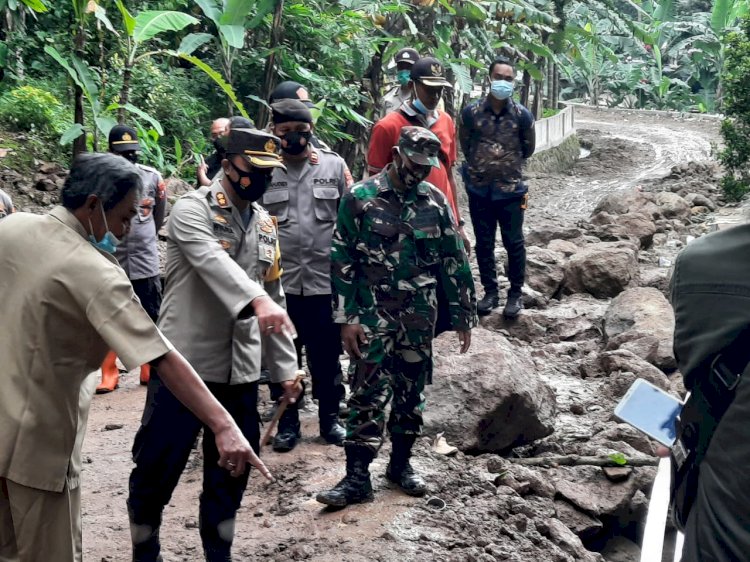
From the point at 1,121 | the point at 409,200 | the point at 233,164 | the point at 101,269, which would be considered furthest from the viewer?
the point at 1,121

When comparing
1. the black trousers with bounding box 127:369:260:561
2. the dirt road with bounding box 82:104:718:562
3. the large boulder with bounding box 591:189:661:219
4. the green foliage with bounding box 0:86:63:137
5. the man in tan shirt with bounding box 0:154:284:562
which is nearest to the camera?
the man in tan shirt with bounding box 0:154:284:562

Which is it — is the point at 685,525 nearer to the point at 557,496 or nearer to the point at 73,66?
the point at 557,496

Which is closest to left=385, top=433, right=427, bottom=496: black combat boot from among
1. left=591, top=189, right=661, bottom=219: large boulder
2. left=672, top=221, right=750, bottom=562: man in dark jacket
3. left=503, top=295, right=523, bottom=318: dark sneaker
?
left=672, top=221, right=750, bottom=562: man in dark jacket

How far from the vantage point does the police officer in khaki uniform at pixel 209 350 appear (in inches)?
155

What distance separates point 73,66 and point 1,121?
2049 millimetres

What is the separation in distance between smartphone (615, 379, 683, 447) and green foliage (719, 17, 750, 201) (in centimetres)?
1474

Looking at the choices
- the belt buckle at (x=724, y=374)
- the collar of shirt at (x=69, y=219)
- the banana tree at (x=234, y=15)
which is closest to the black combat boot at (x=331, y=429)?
the collar of shirt at (x=69, y=219)

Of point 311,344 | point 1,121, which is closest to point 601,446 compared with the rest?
point 311,344

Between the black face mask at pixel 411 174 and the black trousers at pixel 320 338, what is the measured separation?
3.74 ft

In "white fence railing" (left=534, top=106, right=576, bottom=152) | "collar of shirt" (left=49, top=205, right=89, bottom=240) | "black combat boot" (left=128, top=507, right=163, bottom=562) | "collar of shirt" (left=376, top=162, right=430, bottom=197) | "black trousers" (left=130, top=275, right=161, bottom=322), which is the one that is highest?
"collar of shirt" (left=49, top=205, right=89, bottom=240)

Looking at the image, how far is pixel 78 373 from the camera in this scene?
2953mm

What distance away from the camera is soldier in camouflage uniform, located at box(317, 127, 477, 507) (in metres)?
5.01

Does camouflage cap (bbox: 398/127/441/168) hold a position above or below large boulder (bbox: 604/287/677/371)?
above

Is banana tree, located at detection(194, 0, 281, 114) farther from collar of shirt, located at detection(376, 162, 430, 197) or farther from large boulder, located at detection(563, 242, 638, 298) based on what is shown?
collar of shirt, located at detection(376, 162, 430, 197)
